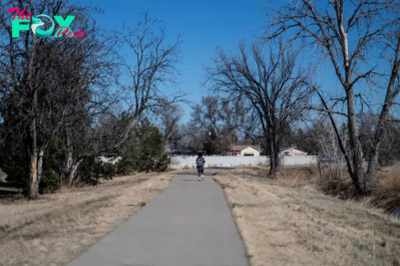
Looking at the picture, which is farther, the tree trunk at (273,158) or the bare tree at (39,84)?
the tree trunk at (273,158)

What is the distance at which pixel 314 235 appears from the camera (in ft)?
28.2

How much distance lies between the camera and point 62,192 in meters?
24.5

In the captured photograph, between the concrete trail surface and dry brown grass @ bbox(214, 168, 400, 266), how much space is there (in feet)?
1.23

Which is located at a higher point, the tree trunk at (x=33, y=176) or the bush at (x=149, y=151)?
the bush at (x=149, y=151)

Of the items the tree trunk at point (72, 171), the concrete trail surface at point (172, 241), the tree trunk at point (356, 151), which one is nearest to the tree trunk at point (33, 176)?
the tree trunk at point (72, 171)

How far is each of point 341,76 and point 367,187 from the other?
191 inches

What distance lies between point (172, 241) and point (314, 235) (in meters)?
2.84

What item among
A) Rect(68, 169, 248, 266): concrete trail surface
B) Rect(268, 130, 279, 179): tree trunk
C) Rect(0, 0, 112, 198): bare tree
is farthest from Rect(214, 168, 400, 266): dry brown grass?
Rect(268, 130, 279, 179): tree trunk

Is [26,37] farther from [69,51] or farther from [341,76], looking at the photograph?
[341,76]

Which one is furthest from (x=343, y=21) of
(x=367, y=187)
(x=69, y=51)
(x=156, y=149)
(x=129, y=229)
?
(x=156, y=149)

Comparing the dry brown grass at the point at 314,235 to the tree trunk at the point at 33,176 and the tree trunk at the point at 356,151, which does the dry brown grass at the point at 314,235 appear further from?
the tree trunk at the point at 33,176

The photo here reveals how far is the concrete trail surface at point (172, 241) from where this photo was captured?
21.7 ft

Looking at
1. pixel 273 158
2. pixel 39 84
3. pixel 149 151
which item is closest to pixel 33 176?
pixel 39 84

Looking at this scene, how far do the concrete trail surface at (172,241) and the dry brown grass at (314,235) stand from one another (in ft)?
1.23
